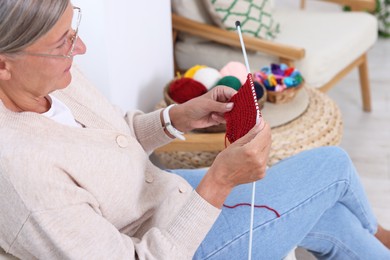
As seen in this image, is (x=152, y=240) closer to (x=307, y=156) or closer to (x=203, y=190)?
(x=203, y=190)

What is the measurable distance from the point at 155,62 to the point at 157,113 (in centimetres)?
56

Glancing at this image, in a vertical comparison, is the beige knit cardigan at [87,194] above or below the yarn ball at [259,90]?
above

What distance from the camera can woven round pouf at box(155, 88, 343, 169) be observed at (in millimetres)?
1854

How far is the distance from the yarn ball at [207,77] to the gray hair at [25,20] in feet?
3.22

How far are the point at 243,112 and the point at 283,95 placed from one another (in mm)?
821

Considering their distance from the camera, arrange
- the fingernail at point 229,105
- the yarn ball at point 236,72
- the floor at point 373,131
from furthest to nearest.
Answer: the floor at point 373,131
the yarn ball at point 236,72
the fingernail at point 229,105

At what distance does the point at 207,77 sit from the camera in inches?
76.0

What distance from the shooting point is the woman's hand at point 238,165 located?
1093 millimetres

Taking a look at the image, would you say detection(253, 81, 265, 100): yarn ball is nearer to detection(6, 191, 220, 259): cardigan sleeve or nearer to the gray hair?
detection(6, 191, 220, 259): cardigan sleeve

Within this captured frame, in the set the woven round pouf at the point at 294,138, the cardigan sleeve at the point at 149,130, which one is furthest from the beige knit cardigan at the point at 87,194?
the woven round pouf at the point at 294,138

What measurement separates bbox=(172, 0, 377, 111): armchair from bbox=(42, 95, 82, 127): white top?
1190 millimetres

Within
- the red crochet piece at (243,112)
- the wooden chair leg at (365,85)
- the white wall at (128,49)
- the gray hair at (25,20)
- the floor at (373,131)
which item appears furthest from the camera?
the wooden chair leg at (365,85)

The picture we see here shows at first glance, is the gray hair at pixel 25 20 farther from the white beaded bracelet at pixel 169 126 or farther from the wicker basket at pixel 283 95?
the wicker basket at pixel 283 95

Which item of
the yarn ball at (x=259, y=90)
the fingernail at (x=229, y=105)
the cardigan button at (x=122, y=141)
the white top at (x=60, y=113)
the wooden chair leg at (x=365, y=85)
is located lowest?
the wooden chair leg at (x=365, y=85)
